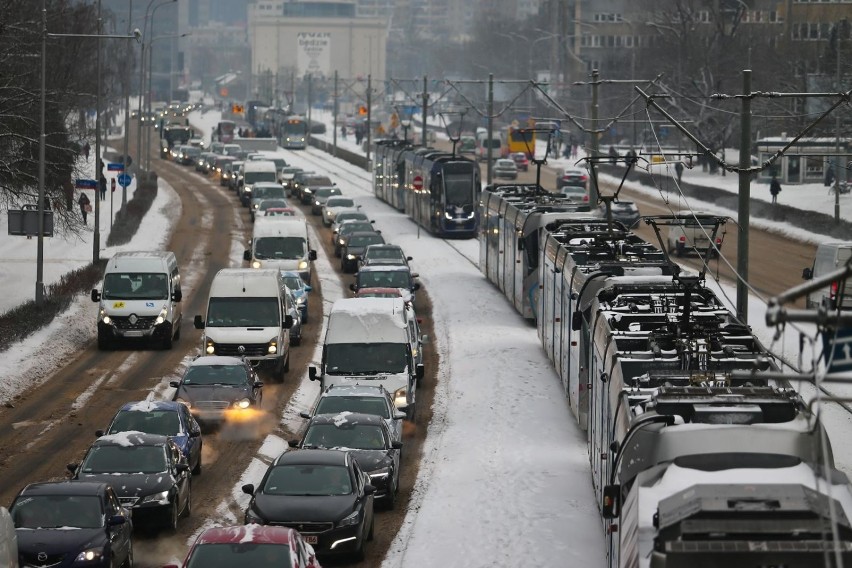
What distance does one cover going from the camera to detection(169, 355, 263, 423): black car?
28.8 meters

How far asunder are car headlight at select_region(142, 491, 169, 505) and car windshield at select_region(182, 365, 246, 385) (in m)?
7.91

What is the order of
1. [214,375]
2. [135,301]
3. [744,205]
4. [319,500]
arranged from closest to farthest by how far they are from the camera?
[319,500] < [744,205] < [214,375] < [135,301]

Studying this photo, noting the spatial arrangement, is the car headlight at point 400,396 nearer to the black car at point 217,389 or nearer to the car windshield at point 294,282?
the black car at point 217,389

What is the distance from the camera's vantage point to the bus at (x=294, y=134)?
12538 cm

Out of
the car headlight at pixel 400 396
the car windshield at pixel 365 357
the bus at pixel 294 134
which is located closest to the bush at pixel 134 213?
the car windshield at pixel 365 357

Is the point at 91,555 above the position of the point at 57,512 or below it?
below

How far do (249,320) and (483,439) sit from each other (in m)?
8.38

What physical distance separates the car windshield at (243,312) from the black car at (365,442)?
33.5ft

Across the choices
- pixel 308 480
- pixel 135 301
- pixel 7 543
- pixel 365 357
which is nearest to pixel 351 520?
pixel 308 480

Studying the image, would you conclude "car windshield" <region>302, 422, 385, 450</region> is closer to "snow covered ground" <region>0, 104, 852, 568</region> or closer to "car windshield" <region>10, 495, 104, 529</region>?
"snow covered ground" <region>0, 104, 852, 568</region>

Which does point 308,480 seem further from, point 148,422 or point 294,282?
point 294,282

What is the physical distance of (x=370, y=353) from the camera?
3006 centimetres

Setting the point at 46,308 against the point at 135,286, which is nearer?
the point at 135,286

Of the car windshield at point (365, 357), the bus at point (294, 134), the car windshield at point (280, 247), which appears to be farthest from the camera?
the bus at point (294, 134)
